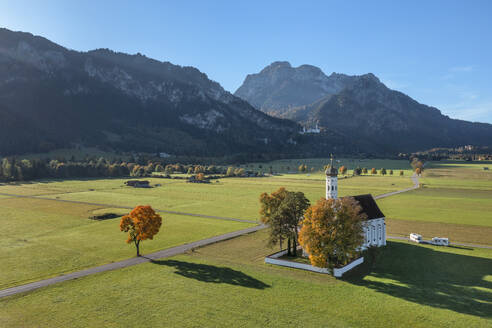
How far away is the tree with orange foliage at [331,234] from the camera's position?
49.2 m

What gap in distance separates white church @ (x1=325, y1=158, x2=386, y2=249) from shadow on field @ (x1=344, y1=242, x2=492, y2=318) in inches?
119

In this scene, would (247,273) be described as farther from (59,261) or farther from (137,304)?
(59,261)

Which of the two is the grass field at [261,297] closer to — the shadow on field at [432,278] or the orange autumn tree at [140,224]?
the shadow on field at [432,278]

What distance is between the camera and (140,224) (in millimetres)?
59781

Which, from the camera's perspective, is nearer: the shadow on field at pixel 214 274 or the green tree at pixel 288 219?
the shadow on field at pixel 214 274

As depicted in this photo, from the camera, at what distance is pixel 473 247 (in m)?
61.1

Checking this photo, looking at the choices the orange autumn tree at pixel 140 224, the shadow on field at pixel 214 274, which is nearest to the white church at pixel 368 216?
the shadow on field at pixel 214 274

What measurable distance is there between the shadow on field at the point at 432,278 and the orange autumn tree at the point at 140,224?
34.0 m

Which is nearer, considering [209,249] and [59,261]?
[59,261]

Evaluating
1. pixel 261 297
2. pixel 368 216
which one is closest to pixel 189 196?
pixel 368 216

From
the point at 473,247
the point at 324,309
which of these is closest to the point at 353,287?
the point at 324,309

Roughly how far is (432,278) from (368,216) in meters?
17.1

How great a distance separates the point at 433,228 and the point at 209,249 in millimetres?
50797

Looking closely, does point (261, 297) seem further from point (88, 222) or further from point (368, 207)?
point (88, 222)
